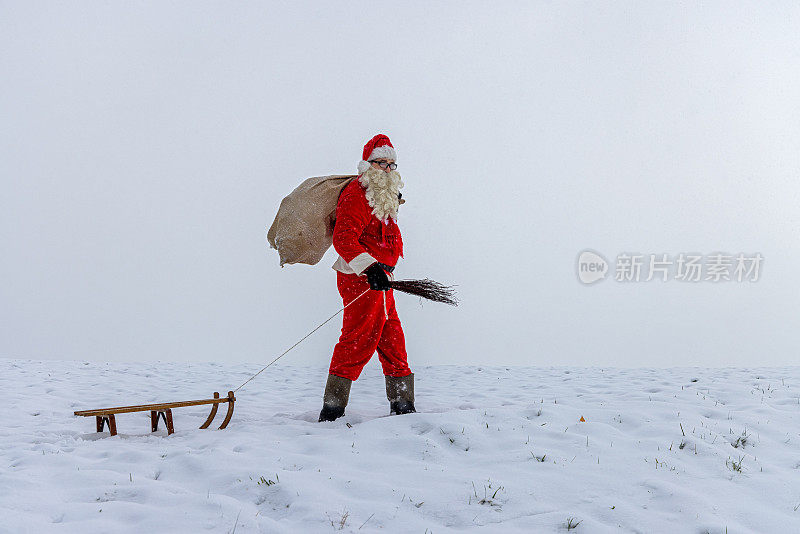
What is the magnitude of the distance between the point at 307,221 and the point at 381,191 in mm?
723

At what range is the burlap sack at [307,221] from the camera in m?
4.63

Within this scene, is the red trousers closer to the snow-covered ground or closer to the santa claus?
the santa claus

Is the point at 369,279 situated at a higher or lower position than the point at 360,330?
higher

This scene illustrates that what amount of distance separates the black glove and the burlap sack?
2.22 ft

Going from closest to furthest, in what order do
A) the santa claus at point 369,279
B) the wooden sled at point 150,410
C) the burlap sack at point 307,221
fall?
the wooden sled at point 150,410
the santa claus at point 369,279
the burlap sack at point 307,221

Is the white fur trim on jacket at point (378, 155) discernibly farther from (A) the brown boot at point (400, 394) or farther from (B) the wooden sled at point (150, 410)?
(B) the wooden sled at point (150, 410)

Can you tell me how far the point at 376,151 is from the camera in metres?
4.83

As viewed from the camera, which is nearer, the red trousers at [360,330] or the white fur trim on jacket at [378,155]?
the red trousers at [360,330]

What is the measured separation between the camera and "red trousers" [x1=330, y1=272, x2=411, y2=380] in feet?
14.9

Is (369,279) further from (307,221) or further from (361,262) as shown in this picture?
(307,221)

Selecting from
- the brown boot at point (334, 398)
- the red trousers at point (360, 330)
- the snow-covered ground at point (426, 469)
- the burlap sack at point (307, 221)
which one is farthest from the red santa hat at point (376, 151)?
the snow-covered ground at point (426, 469)

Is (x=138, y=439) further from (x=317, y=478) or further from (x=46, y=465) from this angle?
(x=317, y=478)

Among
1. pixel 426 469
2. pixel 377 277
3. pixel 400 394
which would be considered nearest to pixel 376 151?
pixel 377 277

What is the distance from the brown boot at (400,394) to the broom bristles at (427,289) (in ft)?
2.79
